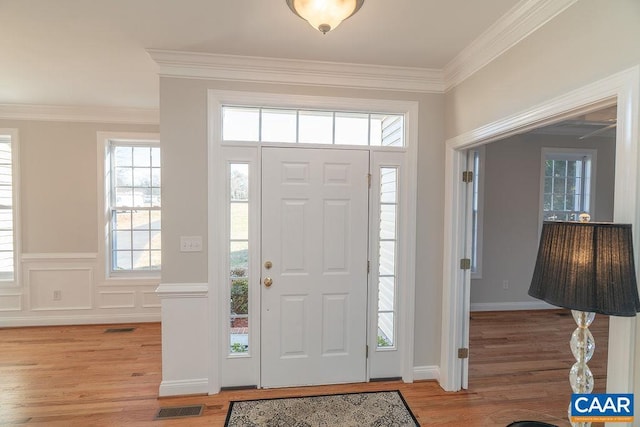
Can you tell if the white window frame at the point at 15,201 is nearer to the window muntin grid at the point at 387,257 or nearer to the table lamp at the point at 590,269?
the window muntin grid at the point at 387,257

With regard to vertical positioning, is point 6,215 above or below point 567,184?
below

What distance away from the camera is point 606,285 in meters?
1.08

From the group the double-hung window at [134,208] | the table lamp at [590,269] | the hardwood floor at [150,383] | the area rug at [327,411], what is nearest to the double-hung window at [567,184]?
the hardwood floor at [150,383]

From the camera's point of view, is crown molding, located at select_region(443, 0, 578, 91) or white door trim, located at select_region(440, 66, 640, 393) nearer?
white door trim, located at select_region(440, 66, 640, 393)

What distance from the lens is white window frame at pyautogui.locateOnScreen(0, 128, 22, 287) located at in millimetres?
3762

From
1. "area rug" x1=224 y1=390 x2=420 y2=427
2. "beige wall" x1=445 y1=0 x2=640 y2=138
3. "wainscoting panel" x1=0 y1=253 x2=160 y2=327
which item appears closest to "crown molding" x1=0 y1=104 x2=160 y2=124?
"wainscoting panel" x1=0 y1=253 x2=160 y2=327

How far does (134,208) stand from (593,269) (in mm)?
4520

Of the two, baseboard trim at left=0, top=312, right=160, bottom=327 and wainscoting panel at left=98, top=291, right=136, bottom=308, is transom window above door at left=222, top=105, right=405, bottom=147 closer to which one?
wainscoting panel at left=98, top=291, right=136, bottom=308

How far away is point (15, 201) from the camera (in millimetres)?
3779

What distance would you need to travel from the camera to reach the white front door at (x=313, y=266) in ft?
8.34

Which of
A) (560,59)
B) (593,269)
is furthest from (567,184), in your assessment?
(593,269)

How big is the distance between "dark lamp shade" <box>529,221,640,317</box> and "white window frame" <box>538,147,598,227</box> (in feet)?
13.3

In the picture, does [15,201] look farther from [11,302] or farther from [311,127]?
[311,127]

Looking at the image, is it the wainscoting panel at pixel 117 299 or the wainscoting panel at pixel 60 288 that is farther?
the wainscoting panel at pixel 117 299
